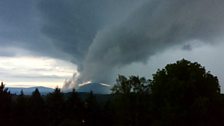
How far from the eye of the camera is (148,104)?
76.7 meters

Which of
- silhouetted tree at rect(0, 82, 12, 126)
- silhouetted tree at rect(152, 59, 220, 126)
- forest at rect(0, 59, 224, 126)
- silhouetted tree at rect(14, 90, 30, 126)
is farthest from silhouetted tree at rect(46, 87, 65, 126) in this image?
silhouetted tree at rect(152, 59, 220, 126)

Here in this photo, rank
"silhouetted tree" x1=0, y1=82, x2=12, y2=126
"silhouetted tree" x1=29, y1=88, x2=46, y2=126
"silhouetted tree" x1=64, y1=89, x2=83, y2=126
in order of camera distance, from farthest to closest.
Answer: "silhouetted tree" x1=64, y1=89, x2=83, y2=126
"silhouetted tree" x1=29, y1=88, x2=46, y2=126
"silhouetted tree" x1=0, y1=82, x2=12, y2=126

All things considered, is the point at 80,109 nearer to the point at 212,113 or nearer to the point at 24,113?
the point at 24,113

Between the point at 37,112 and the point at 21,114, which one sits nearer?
the point at 21,114

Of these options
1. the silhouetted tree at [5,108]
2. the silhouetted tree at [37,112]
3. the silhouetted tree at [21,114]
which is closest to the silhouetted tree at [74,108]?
the silhouetted tree at [37,112]

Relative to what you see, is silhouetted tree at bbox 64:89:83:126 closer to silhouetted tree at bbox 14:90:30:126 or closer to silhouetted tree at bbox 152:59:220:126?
silhouetted tree at bbox 14:90:30:126

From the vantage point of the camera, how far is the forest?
73625 mm

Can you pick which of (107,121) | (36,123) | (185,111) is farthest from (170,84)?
(36,123)

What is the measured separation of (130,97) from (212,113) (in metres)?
16.0

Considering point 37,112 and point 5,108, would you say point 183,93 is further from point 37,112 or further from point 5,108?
point 5,108

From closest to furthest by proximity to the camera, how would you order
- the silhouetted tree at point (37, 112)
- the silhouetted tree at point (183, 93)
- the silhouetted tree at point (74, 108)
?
the silhouetted tree at point (183, 93), the silhouetted tree at point (37, 112), the silhouetted tree at point (74, 108)

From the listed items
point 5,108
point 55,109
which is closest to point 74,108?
point 55,109

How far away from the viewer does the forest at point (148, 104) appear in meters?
73.6

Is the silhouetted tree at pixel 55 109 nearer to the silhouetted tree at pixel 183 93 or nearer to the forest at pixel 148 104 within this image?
the forest at pixel 148 104
